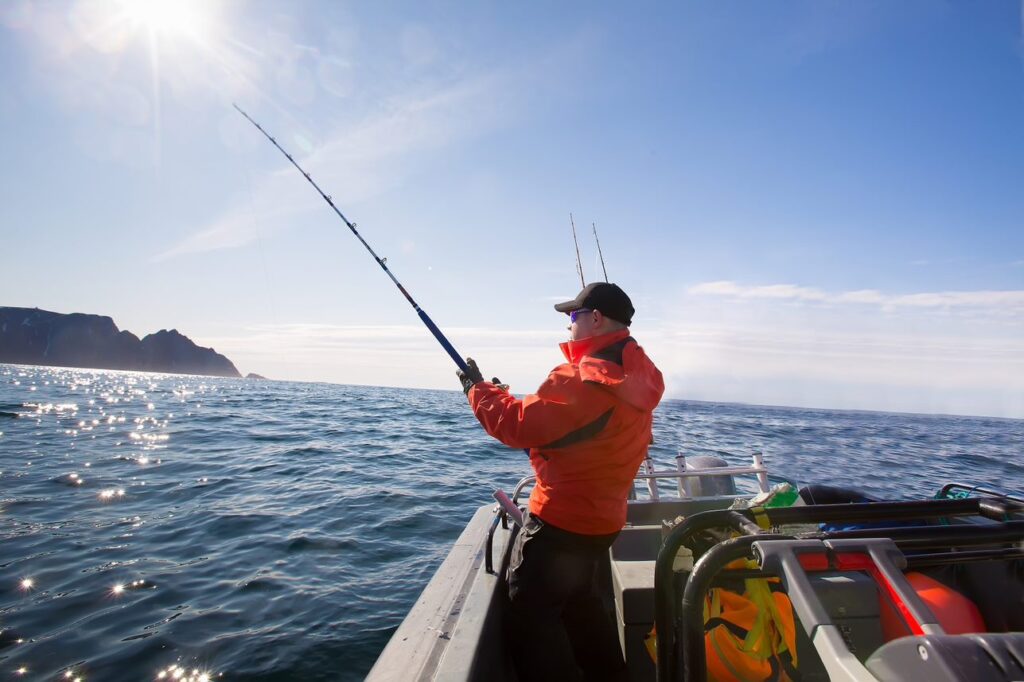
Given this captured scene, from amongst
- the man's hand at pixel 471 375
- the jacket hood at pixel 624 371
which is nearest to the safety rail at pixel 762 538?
the jacket hood at pixel 624 371

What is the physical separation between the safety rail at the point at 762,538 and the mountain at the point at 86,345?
209 m

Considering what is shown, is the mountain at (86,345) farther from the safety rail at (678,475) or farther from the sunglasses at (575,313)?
the sunglasses at (575,313)

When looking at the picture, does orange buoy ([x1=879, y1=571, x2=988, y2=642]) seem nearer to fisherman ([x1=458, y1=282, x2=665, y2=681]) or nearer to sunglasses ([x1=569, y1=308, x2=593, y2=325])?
fisherman ([x1=458, y1=282, x2=665, y2=681])

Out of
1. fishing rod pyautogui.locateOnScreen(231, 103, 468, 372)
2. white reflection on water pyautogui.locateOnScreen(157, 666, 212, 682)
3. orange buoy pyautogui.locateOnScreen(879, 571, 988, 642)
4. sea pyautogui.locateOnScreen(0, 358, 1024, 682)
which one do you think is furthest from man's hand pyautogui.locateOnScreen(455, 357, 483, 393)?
white reflection on water pyautogui.locateOnScreen(157, 666, 212, 682)

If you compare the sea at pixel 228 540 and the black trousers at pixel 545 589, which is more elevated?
the black trousers at pixel 545 589

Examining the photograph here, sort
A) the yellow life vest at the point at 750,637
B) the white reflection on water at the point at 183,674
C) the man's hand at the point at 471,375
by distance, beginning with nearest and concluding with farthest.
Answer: the yellow life vest at the point at 750,637, the man's hand at the point at 471,375, the white reflection on water at the point at 183,674

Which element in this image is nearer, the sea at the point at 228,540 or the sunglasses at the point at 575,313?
the sunglasses at the point at 575,313

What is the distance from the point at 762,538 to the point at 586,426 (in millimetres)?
979

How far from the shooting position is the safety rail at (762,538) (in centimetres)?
135

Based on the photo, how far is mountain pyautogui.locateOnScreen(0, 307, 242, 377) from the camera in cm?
15350

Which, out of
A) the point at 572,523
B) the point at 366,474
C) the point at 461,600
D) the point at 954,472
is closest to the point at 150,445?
the point at 366,474

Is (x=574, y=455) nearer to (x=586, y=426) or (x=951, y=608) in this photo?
(x=586, y=426)

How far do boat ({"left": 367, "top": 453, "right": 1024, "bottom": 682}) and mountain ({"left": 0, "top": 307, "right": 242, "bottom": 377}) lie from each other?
208 metres

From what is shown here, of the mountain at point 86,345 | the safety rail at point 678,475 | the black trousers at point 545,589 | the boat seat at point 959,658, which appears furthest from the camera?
the mountain at point 86,345
